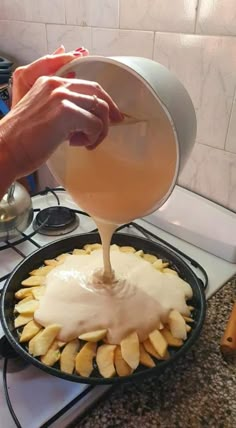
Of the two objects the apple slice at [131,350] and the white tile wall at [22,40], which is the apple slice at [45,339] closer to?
the apple slice at [131,350]

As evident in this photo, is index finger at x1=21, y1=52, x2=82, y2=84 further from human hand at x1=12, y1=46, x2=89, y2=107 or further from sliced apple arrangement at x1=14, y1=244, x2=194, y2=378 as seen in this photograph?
sliced apple arrangement at x1=14, y1=244, x2=194, y2=378

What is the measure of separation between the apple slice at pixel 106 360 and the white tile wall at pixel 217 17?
550 millimetres

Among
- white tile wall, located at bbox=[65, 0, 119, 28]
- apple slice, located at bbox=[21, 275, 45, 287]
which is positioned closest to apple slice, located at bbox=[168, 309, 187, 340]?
apple slice, located at bbox=[21, 275, 45, 287]

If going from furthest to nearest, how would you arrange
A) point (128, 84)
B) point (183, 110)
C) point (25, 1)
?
point (25, 1) < point (128, 84) < point (183, 110)

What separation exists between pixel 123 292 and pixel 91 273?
0.22ft

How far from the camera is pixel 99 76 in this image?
0.52 meters

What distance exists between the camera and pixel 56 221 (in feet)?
2.54

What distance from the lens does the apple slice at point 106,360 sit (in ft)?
1.44

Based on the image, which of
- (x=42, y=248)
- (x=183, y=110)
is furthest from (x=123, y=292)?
(x=183, y=110)

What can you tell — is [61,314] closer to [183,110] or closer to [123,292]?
[123,292]

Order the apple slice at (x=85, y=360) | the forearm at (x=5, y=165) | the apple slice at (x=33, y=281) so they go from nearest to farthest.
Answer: the forearm at (x=5, y=165) < the apple slice at (x=85, y=360) < the apple slice at (x=33, y=281)

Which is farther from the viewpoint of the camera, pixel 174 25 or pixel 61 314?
pixel 174 25

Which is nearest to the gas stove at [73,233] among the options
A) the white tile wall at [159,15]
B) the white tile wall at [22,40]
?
the white tile wall at [159,15]

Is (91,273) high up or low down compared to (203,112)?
down
